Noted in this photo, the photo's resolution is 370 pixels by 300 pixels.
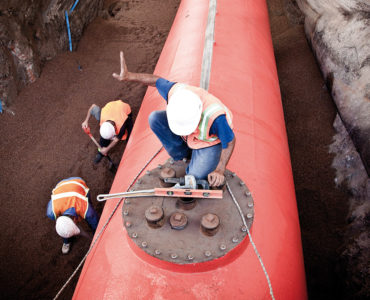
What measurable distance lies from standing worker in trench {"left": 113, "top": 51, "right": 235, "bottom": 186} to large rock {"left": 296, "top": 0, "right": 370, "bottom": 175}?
219cm

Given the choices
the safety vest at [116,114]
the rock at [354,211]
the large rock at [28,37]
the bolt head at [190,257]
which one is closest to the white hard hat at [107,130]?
the safety vest at [116,114]

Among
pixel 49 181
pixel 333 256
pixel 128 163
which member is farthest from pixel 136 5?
pixel 333 256

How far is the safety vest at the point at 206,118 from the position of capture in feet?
6.14

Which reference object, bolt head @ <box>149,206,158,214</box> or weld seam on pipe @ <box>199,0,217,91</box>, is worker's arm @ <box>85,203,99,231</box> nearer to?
bolt head @ <box>149,206,158,214</box>

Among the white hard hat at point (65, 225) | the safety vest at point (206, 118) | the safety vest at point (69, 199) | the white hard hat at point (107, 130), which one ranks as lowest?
the white hard hat at point (65, 225)

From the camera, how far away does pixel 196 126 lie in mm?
1847

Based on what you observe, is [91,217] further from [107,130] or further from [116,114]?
[116,114]

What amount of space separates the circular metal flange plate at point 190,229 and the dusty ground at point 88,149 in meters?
1.72

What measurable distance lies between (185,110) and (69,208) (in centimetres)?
193

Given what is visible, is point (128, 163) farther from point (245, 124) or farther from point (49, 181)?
point (49, 181)

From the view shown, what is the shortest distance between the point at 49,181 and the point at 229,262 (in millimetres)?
3235

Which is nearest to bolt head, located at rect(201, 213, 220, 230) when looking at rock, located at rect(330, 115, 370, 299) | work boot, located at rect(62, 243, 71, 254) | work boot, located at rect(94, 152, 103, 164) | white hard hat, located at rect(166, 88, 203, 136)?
white hard hat, located at rect(166, 88, 203, 136)

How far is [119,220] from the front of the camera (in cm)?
204

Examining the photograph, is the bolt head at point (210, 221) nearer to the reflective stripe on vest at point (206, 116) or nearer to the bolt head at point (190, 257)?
the bolt head at point (190, 257)
